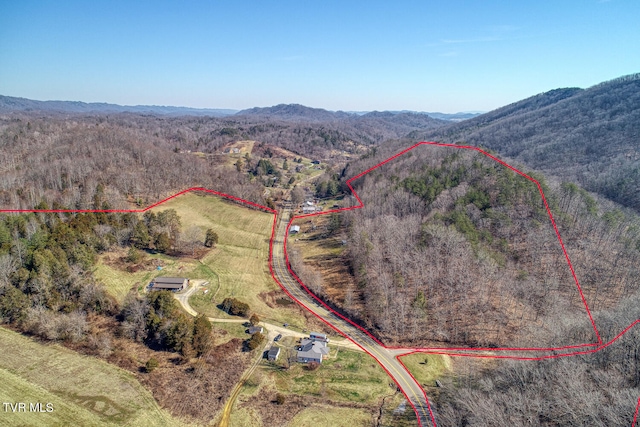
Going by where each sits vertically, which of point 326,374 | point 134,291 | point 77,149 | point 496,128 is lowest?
point 326,374

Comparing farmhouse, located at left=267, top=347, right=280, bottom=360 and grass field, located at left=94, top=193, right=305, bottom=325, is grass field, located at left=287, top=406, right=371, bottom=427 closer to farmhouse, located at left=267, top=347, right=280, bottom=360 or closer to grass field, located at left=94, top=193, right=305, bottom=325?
farmhouse, located at left=267, top=347, right=280, bottom=360

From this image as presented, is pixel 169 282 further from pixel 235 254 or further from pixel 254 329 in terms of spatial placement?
pixel 254 329

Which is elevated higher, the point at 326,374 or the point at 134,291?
the point at 134,291

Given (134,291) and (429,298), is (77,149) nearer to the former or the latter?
(134,291)

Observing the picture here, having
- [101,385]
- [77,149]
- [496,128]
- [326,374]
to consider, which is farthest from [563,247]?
[496,128]

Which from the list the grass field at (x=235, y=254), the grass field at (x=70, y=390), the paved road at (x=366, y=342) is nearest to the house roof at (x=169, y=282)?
the grass field at (x=235, y=254)

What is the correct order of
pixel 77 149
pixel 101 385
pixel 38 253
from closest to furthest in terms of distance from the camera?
pixel 101 385 < pixel 38 253 < pixel 77 149

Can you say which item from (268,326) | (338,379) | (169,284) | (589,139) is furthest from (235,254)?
(589,139)
